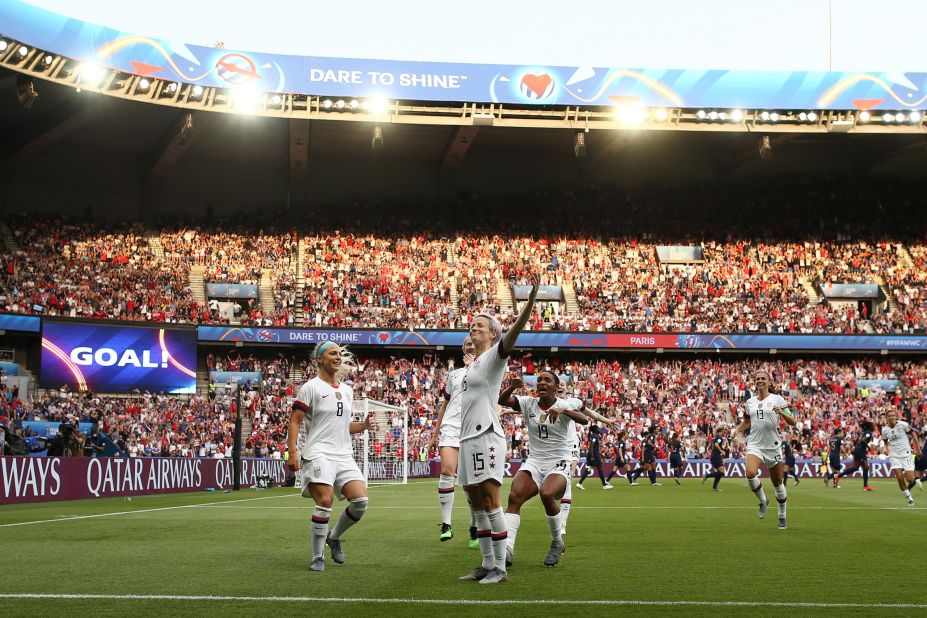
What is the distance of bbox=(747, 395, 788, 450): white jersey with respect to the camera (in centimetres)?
1647

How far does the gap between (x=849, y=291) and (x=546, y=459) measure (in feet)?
156

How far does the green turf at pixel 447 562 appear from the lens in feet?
24.0

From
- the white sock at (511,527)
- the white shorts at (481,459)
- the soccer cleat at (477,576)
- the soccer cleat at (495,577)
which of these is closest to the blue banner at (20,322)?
the white sock at (511,527)

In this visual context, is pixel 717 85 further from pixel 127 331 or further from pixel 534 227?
pixel 127 331

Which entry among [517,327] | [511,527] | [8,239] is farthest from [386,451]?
[517,327]

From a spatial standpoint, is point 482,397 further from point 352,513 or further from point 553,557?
point 553,557

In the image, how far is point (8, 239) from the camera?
4778 cm

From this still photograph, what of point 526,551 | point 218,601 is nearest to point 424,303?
point 526,551

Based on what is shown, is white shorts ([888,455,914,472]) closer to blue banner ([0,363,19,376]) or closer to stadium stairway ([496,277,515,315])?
stadium stairway ([496,277,515,315])

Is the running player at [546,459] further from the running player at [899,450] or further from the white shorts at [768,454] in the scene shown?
the running player at [899,450]

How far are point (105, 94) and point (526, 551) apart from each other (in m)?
37.8

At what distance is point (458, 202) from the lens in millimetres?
59031

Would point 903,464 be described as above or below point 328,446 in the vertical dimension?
below

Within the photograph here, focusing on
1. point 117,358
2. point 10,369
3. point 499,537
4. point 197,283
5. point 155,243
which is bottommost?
point 499,537
